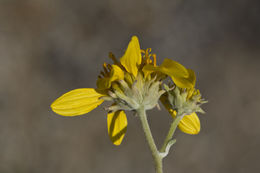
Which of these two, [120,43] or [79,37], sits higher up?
[79,37]

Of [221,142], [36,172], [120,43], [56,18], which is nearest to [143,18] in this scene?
[120,43]

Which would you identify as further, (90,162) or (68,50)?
(68,50)

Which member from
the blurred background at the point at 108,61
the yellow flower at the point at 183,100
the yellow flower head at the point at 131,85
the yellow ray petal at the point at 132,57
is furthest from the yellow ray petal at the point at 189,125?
the blurred background at the point at 108,61

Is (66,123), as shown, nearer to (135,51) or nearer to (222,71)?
(222,71)

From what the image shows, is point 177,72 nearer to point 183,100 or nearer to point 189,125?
point 183,100

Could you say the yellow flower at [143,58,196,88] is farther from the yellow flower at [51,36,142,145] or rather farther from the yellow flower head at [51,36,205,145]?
the yellow flower at [51,36,142,145]

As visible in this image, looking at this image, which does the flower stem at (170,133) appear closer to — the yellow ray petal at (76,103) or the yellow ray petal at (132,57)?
the yellow ray petal at (132,57)

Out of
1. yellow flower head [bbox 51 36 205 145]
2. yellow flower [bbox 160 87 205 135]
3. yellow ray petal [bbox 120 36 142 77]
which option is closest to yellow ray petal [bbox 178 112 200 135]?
yellow flower [bbox 160 87 205 135]
